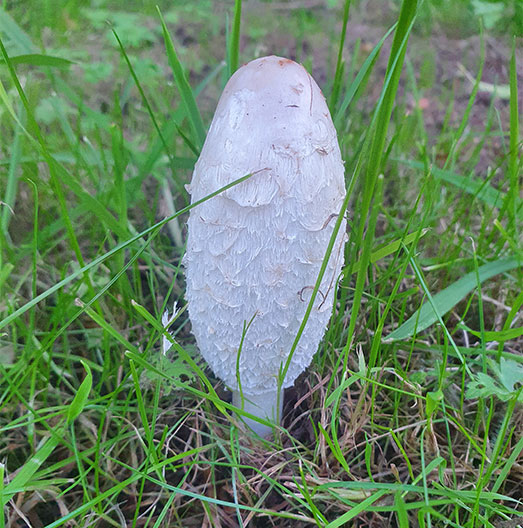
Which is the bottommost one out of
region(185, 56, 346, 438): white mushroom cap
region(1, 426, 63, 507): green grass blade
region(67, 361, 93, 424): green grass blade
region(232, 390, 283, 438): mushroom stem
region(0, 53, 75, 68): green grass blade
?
region(232, 390, 283, 438): mushroom stem

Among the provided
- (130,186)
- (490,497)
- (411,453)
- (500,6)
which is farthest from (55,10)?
(490,497)

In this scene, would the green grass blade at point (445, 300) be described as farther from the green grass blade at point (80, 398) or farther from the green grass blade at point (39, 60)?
the green grass blade at point (39, 60)

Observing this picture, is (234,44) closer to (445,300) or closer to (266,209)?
(266,209)

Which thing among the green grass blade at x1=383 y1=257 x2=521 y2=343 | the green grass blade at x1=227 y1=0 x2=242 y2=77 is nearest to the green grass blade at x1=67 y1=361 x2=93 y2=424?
the green grass blade at x1=383 y1=257 x2=521 y2=343

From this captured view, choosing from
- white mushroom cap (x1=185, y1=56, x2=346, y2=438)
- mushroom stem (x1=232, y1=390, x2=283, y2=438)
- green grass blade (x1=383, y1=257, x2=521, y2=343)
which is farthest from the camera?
mushroom stem (x1=232, y1=390, x2=283, y2=438)

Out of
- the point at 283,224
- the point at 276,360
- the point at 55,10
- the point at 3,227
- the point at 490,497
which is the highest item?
the point at 55,10

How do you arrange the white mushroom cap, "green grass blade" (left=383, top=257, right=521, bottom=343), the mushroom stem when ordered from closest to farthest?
1. the white mushroom cap
2. "green grass blade" (left=383, top=257, right=521, bottom=343)
3. the mushroom stem

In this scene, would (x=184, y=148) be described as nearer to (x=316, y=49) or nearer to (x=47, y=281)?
(x=47, y=281)

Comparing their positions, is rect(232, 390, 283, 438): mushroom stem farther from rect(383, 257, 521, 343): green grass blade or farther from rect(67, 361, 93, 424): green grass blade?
rect(67, 361, 93, 424): green grass blade
